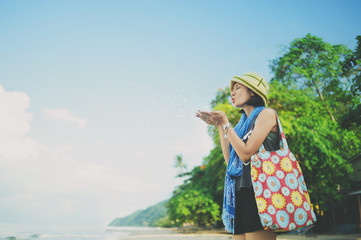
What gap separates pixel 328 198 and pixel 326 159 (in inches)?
235

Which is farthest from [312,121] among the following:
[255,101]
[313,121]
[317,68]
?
[255,101]

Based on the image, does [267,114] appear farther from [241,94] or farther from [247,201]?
[247,201]

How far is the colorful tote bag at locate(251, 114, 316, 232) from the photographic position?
150cm

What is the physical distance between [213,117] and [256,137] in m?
0.33

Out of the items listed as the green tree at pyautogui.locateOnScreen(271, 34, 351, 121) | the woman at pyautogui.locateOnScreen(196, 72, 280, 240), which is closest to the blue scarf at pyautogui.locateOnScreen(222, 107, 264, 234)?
the woman at pyautogui.locateOnScreen(196, 72, 280, 240)

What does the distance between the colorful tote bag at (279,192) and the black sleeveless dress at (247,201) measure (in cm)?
6

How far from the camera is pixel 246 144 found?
5.48ft

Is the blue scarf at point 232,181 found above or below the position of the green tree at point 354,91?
below

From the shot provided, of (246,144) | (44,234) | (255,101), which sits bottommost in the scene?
(44,234)

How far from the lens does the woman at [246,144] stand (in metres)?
1.62

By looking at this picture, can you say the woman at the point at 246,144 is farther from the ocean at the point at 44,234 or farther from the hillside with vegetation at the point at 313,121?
the ocean at the point at 44,234

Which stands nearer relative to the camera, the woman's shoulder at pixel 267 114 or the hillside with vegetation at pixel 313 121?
the woman's shoulder at pixel 267 114

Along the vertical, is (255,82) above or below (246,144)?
above

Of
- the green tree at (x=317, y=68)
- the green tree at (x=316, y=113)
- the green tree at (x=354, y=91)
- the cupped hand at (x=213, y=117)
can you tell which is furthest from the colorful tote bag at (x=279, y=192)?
the green tree at (x=317, y=68)
